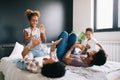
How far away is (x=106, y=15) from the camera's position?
3.89 meters

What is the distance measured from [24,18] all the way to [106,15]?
1.88m

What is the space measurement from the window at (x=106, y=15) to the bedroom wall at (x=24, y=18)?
69cm

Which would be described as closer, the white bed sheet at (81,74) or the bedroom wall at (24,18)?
the white bed sheet at (81,74)

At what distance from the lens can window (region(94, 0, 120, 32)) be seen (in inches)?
142

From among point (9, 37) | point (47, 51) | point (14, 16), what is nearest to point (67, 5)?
point (14, 16)

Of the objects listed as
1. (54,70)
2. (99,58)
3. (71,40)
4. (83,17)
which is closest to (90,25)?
(83,17)

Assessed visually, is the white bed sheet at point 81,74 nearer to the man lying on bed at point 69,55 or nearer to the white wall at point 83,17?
the man lying on bed at point 69,55

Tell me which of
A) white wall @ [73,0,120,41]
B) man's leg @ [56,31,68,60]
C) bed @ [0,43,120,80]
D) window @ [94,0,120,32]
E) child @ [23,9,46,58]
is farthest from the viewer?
white wall @ [73,0,120,41]

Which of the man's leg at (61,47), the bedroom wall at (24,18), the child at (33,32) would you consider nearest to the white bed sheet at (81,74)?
the man's leg at (61,47)

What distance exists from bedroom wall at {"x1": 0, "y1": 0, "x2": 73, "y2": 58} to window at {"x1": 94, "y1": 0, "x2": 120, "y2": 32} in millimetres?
688

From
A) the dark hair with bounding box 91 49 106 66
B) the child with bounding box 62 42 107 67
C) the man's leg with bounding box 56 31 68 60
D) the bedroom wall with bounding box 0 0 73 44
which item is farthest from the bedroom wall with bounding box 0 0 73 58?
the dark hair with bounding box 91 49 106 66

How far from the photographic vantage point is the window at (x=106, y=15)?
3611 millimetres

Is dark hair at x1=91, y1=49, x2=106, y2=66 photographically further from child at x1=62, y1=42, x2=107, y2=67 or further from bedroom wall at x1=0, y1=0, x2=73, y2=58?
bedroom wall at x1=0, y1=0, x2=73, y2=58

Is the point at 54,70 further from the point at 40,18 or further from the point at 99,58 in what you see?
the point at 40,18
